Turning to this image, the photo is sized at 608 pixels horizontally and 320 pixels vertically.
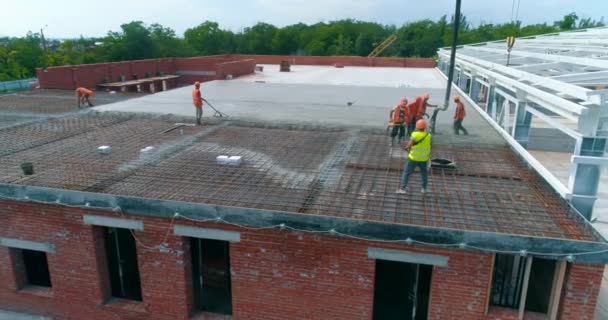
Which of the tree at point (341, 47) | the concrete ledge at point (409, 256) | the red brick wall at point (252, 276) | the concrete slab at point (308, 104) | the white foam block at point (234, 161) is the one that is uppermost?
the tree at point (341, 47)

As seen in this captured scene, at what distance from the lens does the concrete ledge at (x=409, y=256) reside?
7.15m

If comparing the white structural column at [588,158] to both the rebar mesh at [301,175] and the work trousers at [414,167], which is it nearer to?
the rebar mesh at [301,175]

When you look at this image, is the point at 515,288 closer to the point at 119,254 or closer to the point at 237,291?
the point at 237,291

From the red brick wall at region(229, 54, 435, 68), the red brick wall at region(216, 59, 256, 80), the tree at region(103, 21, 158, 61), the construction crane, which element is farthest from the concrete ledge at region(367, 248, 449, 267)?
the construction crane

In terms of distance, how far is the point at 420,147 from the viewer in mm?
8125

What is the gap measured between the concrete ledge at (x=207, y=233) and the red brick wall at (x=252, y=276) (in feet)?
0.33

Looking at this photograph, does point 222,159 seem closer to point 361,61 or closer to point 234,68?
point 234,68

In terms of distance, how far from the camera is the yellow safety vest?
808 cm

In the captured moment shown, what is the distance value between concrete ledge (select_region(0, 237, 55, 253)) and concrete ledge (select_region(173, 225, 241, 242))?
118 inches

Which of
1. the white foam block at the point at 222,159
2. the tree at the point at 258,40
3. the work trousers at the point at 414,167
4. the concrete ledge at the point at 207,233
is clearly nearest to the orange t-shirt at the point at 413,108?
the work trousers at the point at 414,167

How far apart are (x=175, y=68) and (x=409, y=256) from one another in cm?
3923

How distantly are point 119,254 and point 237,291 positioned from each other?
3104 millimetres

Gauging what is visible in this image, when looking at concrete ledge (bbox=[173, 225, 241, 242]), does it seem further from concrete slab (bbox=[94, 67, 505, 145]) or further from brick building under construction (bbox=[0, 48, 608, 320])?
concrete slab (bbox=[94, 67, 505, 145])

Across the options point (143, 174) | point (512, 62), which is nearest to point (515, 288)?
point (143, 174)
